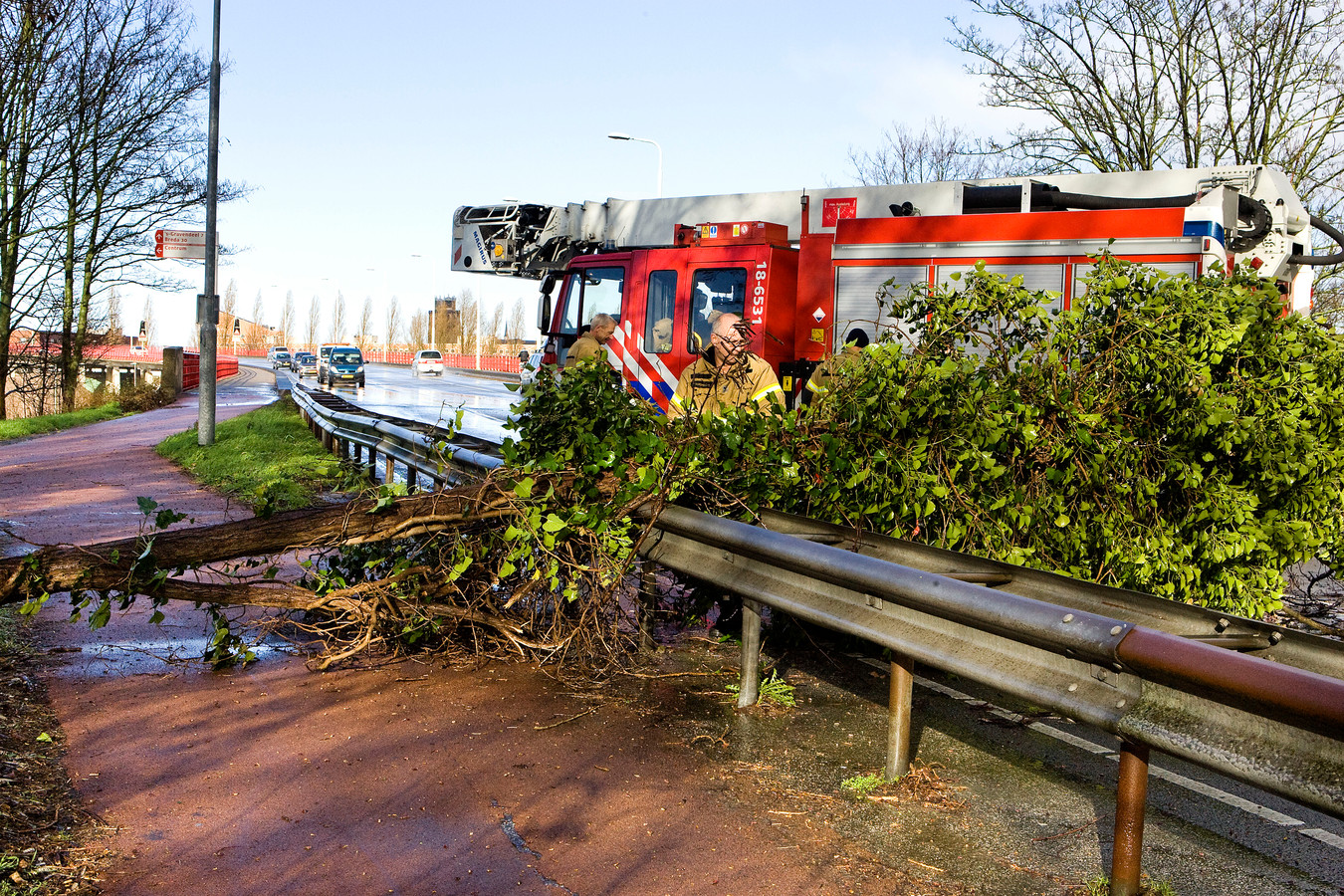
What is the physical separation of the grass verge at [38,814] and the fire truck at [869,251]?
563cm

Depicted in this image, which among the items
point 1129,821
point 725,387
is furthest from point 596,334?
point 1129,821

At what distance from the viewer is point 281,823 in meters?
3.77

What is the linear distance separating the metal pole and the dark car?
34.0 m

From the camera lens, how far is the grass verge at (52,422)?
2411 cm

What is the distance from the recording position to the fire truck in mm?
9922

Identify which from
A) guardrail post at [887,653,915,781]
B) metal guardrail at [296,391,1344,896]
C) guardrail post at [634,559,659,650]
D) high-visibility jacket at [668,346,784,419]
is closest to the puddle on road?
guardrail post at [634,559,659,650]

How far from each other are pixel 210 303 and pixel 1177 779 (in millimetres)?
16573

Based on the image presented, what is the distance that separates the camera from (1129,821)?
3.05m

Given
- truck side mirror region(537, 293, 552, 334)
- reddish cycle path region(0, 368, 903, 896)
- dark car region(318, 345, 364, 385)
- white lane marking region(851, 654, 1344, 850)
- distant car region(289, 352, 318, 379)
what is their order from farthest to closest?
distant car region(289, 352, 318, 379)
dark car region(318, 345, 364, 385)
truck side mirror region(537, 293, 552, 334)
white lane marking region(851, 654, 1344, 850)
reddish cycle path region(0, 368, 903, 896)

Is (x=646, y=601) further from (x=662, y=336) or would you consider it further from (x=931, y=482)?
(x=662, y=336)

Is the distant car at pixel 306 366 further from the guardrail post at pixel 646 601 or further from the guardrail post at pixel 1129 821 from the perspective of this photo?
the guardrail post at pixel 1129 821

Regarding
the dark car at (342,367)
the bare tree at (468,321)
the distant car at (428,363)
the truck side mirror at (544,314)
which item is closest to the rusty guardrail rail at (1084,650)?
the truck side mirror at (544,314)

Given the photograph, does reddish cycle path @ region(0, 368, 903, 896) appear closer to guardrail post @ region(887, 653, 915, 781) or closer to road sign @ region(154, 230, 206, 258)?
guardrail post @ region(887, 653, 915, 781)

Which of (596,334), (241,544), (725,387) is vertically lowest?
(241,544)
